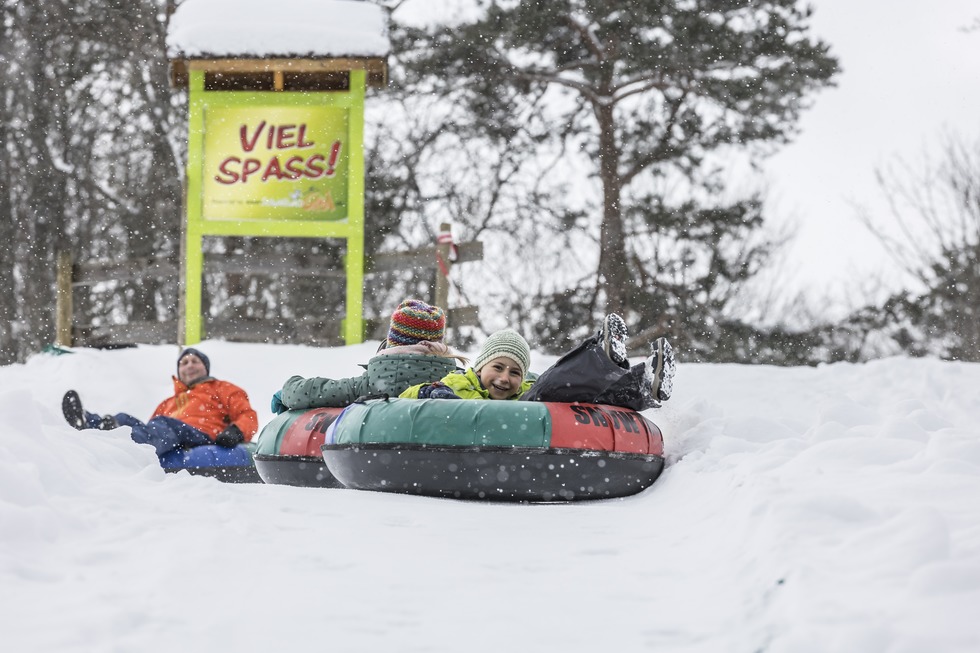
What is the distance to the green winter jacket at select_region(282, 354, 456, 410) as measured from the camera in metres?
5.94

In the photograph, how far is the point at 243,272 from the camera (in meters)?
12.7

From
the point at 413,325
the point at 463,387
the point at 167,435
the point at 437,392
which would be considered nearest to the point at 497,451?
the point at 437,392

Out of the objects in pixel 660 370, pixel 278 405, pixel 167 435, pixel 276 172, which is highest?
pixel 276 172

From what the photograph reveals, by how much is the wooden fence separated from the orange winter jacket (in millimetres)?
4114

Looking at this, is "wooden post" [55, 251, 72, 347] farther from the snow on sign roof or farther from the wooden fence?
the snow on sign roof

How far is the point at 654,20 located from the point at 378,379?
10.8 metres

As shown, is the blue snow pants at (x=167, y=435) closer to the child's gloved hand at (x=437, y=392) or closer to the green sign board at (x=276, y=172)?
the child's gloved hand at (x=437, y=392)

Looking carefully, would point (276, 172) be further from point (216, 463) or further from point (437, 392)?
point (437, 392)

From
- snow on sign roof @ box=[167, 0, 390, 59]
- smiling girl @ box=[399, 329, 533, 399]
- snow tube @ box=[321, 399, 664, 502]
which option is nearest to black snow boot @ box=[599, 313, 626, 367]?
snow tube @ box=[321, 399, 664, 502]

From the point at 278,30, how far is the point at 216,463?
254 inches

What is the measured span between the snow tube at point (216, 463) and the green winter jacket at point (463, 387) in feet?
6.43

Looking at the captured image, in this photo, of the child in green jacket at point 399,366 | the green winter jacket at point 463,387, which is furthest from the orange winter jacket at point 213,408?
the green winter jacket at point 463,387

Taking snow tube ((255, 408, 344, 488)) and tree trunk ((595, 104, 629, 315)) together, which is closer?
snow tube ((255, 408, 344, 488))

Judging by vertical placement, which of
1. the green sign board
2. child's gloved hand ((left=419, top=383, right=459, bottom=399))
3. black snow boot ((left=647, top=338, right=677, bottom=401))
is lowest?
child's gloved hand ((left=419, top=383, right=459, bottom=399))
